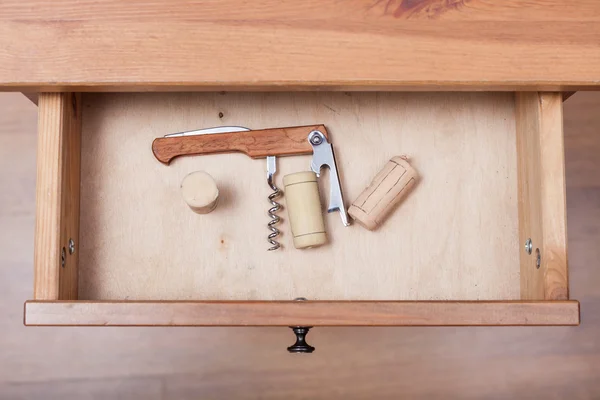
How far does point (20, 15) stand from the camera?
93cm

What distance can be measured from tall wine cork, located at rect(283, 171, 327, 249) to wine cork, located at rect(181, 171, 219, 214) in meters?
0.10

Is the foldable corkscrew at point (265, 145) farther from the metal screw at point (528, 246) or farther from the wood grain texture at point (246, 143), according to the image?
the metal screw at point (528, 246)

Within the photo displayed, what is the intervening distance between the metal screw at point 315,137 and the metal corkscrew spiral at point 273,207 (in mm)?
56

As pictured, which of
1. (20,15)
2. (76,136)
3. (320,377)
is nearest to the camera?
(20,15)

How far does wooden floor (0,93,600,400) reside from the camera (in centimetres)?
142

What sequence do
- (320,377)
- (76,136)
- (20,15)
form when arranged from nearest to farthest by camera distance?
(20,15) < (76,136) < (320,377)

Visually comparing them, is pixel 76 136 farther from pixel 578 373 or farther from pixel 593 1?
pixel 578 373

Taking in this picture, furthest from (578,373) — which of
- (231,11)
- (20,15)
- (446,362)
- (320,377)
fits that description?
(20,15)

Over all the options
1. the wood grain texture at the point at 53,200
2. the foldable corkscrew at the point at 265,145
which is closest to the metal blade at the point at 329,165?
the foldable corkscrew at the point at 265,145

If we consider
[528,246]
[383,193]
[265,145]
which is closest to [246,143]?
[265,145]

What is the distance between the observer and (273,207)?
1.11 m

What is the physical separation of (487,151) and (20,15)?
61 centimetres

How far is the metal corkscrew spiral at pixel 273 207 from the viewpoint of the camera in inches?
43.4

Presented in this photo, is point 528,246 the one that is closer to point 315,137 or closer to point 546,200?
point 546,200
